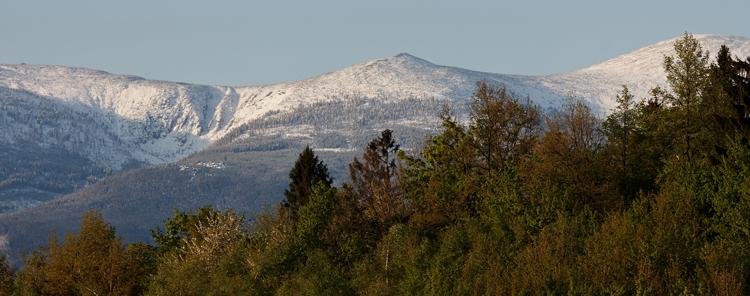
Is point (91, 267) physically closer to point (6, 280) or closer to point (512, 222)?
point (6, 280)

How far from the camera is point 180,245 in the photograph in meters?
153

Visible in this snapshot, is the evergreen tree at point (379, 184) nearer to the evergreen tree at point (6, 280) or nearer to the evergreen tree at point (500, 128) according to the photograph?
the evergreen tree at point (500, 128)

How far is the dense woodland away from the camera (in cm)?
8725

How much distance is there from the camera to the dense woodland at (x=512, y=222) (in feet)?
286

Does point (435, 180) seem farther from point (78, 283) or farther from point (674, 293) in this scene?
point (674, 293)

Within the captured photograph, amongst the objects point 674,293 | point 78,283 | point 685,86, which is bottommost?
point 78,283

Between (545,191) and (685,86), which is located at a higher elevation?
(685,86)

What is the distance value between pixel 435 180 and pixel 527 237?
21479mm

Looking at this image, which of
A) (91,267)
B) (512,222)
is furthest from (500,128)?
(91,267)

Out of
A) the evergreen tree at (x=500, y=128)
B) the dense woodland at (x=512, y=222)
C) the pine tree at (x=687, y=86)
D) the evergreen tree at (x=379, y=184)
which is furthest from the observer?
the evergreen tree at (x=379, y=184)

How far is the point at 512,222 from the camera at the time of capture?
108m

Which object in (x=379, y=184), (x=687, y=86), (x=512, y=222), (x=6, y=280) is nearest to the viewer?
(x=512, y=222)

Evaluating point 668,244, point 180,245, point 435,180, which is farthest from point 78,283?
point 668,244

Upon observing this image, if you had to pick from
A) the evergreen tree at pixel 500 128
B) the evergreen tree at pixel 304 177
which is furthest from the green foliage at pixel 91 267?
the evergreen tree at pixel 500 128
